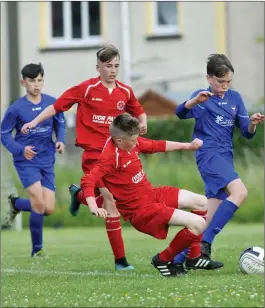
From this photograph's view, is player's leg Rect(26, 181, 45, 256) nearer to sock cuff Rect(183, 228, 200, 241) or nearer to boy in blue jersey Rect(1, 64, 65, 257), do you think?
boy in blue jersey Rect(1, 64, 65, 257)

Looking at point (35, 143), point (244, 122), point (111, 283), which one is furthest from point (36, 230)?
point (111, 283)

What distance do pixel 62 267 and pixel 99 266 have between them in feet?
1.30

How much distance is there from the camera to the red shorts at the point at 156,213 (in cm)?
1027

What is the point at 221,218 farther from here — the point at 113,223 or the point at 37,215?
the point at 37,215

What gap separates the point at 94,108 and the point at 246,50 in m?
21.9

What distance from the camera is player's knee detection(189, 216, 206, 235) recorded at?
1024 centimetres

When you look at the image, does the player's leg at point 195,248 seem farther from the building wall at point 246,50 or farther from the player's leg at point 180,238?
the building wall at point 246,50

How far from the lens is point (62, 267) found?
12.0 meters

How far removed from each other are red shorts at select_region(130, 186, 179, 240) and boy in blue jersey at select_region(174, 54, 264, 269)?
2.81 ft

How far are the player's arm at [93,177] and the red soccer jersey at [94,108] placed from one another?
118 centimetres

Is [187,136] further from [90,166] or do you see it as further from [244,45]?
[90,166]

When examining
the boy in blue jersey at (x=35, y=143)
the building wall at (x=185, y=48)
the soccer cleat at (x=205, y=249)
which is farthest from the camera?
the building wall at (x=185, y=48)

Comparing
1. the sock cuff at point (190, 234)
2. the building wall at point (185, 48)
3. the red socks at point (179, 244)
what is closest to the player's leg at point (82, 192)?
the red socks at point (179, 244)

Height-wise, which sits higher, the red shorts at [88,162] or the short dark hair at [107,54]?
the short dark hair at [107,54]
